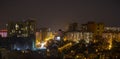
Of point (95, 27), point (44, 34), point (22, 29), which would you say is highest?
point (95, 27)

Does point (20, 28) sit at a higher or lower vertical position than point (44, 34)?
higher

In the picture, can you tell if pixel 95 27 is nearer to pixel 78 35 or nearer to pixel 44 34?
pixel 78 35

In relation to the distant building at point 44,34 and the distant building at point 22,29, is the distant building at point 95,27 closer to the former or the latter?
the distant building at point 44,34

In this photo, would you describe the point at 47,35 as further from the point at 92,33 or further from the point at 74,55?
the point at 74,55

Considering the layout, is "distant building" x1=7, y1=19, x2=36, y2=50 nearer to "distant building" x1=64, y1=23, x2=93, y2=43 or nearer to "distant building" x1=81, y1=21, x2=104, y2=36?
"distant building" x1=64, y1=23, x2=93, y2=43

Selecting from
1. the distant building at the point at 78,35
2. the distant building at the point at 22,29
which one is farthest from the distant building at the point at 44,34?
the distant building at the point at 22,29

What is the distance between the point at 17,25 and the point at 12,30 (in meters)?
0.45

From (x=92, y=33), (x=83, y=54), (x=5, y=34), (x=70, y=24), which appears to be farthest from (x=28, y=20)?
(x=83, y=54)

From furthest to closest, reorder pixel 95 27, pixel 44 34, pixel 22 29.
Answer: pixel 44 34 < pixel 95 27 < pixel 22 29

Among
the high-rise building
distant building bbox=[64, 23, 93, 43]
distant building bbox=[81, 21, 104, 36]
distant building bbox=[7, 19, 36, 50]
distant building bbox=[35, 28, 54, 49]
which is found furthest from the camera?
distant building bbox=[35, 28, 54, 49]

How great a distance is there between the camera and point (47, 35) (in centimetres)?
2178

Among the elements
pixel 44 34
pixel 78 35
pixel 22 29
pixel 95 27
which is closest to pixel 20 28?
pixel 22 29

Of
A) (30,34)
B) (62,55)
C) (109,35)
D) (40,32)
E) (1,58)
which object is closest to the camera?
(1,58)

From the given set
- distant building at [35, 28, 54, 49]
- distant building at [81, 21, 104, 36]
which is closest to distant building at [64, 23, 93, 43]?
distant building at [81, 21, 104, 36]
